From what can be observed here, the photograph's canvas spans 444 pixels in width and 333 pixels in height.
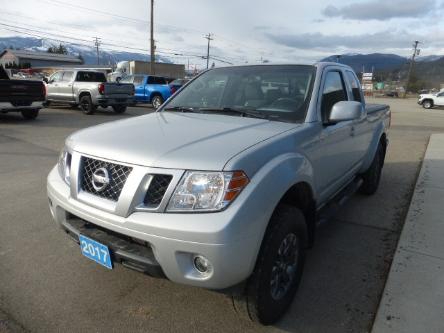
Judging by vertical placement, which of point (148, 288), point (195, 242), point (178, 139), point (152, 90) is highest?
point (178, 139)

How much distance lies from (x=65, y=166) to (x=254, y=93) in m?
1.76

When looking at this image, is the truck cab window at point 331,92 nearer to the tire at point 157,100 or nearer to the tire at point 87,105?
the tire at point 87,105

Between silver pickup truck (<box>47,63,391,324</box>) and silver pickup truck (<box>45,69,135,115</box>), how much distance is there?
41.2ft

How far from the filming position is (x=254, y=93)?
11.6 feet

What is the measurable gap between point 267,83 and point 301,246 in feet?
5.08

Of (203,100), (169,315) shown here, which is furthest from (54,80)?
(169,315)

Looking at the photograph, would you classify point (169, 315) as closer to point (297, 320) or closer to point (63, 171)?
point (297, 320)

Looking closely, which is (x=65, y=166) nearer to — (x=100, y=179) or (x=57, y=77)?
(x=100, y=179)

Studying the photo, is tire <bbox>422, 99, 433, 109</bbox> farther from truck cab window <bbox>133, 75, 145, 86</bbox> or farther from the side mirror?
the side mirror

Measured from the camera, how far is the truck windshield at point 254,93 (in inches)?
127

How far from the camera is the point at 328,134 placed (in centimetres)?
329

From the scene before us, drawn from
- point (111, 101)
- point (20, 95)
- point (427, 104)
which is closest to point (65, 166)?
point (20, 95)

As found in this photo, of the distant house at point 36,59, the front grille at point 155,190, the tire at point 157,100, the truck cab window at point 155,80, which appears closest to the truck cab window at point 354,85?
the front grille at point 155,190

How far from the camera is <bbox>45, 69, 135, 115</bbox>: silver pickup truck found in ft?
49.4
